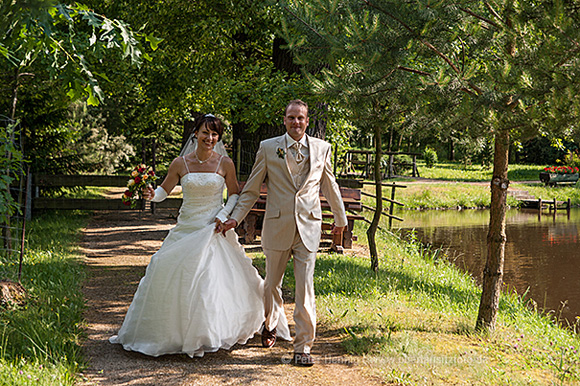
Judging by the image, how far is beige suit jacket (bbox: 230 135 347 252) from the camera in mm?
4832

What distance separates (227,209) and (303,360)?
1558mm

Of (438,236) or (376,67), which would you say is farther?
Result: (438,236)

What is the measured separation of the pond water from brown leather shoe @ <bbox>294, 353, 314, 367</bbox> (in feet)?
17.0

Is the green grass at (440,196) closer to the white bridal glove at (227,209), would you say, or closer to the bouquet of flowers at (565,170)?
the bouquet of flowers at (565,170)

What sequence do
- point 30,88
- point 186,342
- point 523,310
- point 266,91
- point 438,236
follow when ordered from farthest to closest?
point 438,236
point 30,88
point 266,91
point 523,310
point 186,342

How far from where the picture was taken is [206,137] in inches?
212

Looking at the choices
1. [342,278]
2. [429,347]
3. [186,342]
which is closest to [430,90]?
[429,347]

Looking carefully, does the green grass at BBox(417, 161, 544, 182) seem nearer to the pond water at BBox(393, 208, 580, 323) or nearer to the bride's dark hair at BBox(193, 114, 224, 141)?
the pond water at BBox(393, 208, 580, 323)

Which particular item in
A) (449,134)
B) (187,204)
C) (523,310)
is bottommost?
(523,310)

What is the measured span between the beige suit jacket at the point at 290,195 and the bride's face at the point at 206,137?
0.64 m

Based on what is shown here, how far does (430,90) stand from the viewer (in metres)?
5.05

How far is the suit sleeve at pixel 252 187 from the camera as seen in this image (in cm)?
499

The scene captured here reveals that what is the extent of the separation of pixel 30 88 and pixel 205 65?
11.2 feet

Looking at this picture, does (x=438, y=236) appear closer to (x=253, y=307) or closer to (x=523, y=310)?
(x=523, y=310)
